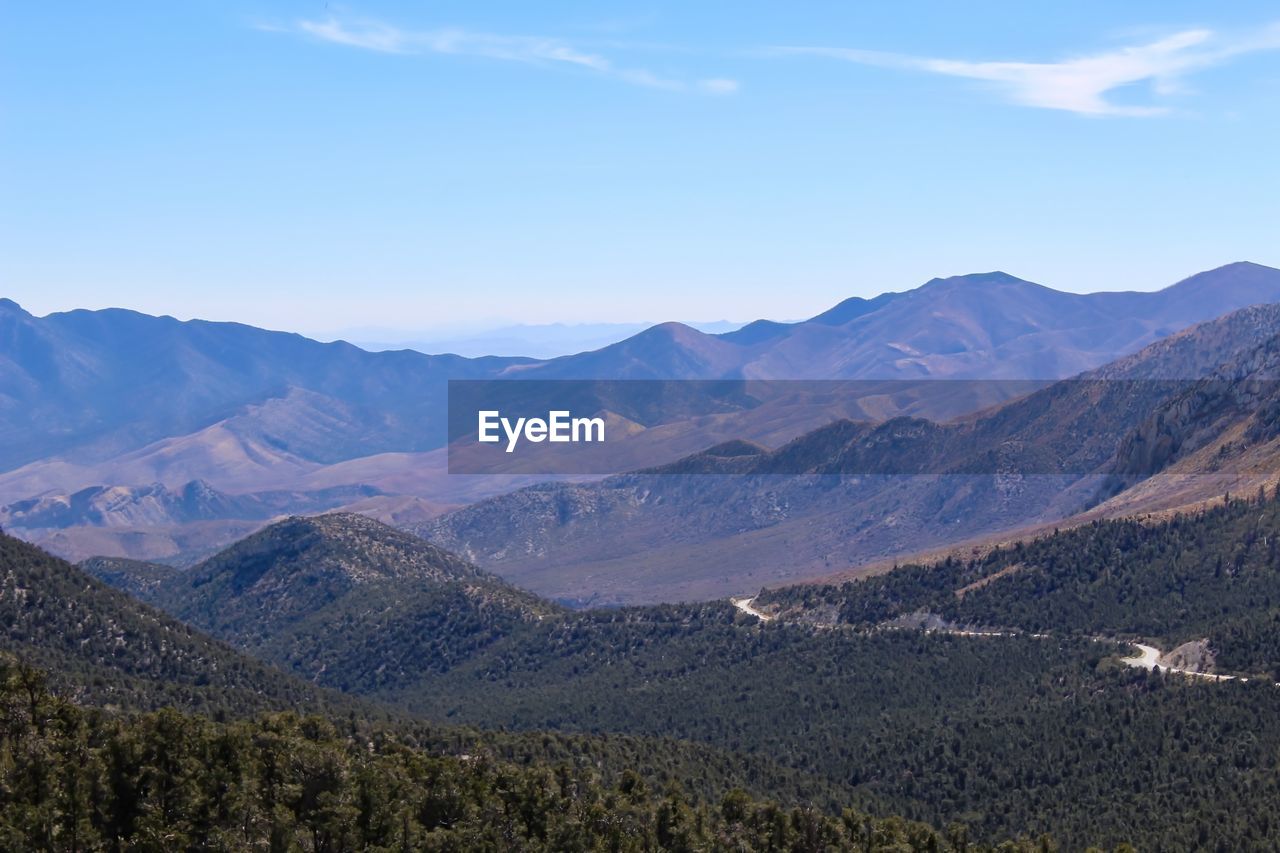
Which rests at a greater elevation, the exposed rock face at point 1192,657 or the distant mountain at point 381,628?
the exposed rock face at point 1192,657

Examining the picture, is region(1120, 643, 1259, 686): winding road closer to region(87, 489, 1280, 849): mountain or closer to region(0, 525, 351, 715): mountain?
region(87, 489, 1280, 849): mountain

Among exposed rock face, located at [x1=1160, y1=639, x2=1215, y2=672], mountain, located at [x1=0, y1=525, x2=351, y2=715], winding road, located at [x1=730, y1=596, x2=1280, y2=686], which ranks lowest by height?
winding road, located at [x1=730, y1=596, x2=1280, y2=686]

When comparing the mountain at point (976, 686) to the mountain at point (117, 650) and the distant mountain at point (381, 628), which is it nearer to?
the distant mountain at point (381, 628)

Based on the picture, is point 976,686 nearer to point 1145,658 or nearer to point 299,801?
point 1145,658

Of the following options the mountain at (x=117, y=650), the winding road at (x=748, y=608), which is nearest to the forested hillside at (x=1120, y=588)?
the winding road at (x=748, y=608)

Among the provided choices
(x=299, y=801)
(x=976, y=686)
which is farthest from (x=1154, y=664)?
(x=299, y=801)

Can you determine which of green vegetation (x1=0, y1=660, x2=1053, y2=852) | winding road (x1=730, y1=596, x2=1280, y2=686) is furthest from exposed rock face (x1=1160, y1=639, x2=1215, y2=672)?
green vegetation (x1=0, y1=660, x2=1053, y2=852)

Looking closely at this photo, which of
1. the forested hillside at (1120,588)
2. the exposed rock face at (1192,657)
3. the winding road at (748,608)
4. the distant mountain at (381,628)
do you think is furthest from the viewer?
the winding road at (748,608)

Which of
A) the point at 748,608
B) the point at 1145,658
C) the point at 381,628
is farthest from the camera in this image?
the point at 748,608
